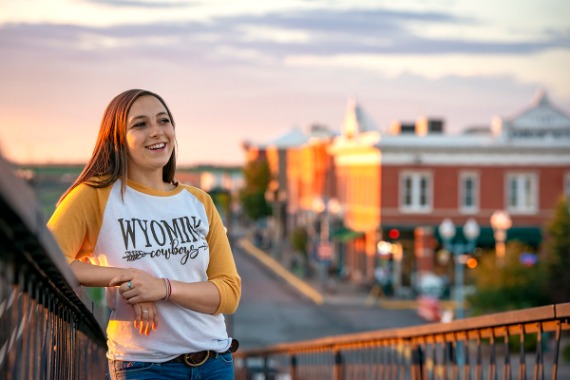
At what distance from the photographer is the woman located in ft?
13.1

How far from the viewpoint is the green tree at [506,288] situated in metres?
35.1

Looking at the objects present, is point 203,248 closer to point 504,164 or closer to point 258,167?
point 504,164

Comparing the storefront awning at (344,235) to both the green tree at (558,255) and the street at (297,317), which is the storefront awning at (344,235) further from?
the green tree at (558,255)

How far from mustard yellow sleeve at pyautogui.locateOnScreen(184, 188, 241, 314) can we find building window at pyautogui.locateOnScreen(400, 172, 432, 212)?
157ft

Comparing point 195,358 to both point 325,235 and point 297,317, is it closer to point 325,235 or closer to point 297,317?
point 297,317

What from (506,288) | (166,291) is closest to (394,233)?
(506,288)

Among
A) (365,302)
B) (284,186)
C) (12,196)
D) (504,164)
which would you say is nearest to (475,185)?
(504,164)

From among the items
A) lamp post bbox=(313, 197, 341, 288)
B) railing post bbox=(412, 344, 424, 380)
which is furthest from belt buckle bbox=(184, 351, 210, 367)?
lamp post bbox=(313, 197, 341, 288)

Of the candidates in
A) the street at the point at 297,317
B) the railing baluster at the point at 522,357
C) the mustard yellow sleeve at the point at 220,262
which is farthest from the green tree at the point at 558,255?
the mustard yellow sleeve at the point at 220,262

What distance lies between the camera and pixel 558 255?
3841 centimetres

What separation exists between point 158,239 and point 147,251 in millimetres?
65

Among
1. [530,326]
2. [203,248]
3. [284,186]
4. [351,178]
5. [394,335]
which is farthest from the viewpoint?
[284,186]

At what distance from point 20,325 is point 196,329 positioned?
1.48 metres

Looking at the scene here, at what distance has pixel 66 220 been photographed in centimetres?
399
